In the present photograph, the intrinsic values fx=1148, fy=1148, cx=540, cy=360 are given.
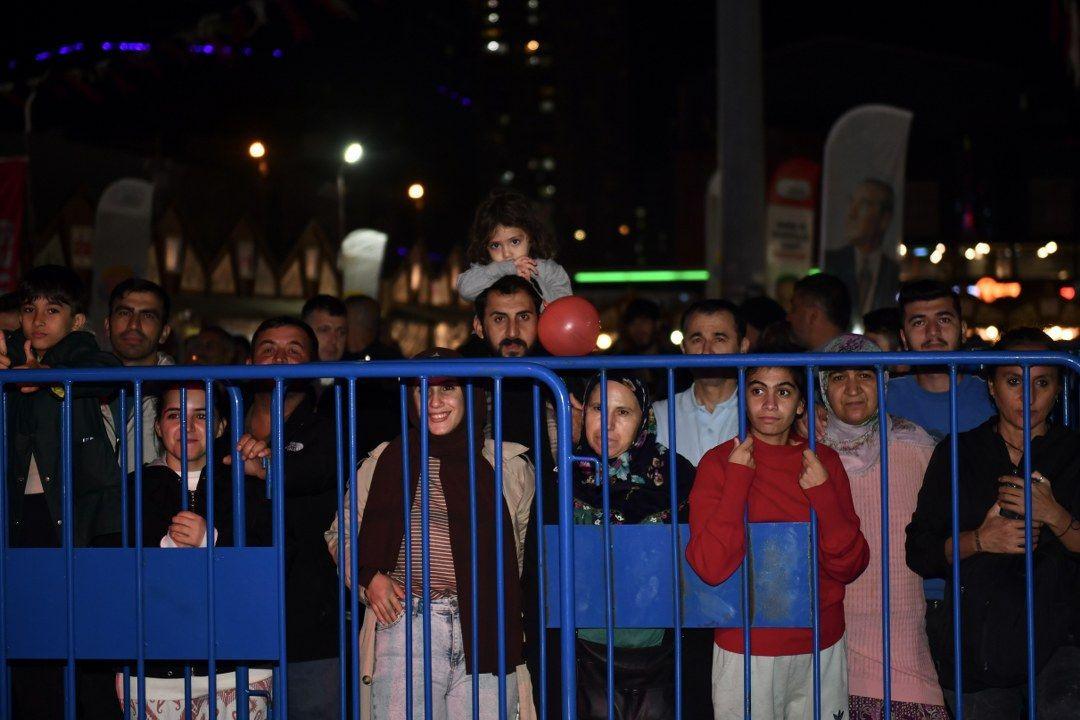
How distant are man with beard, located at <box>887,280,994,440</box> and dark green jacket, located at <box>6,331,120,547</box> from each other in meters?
3.24

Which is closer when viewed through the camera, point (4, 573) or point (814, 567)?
point (814, 567)

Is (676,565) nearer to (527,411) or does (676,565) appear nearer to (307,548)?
(527,411)

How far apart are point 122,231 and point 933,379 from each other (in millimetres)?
11771

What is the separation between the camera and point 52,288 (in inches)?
200

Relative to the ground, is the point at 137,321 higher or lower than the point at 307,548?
higher

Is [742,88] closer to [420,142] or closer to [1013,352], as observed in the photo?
[1013,352]

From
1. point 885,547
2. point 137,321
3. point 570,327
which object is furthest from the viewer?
point 137,321

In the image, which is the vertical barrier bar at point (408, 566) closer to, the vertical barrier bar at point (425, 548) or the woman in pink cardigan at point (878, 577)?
the vertical barrier bar at point (425, 548)

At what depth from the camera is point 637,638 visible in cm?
406

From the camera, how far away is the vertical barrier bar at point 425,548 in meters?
3.93

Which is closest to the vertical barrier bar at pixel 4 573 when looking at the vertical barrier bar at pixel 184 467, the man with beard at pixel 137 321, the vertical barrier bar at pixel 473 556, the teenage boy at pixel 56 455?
the teenage boy at pixel 56 455

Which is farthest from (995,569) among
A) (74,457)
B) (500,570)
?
(74,457)

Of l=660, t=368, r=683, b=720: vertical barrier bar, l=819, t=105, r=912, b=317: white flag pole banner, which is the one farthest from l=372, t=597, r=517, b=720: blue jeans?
l=819, t=105, r=912, b=317: white flag pole banner

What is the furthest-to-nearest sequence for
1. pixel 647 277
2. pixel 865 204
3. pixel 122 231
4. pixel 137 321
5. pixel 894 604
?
pixel 647 277 → pixel 122 231 → pixel 865 204 → pixel 137 321 → pixel 894 604
